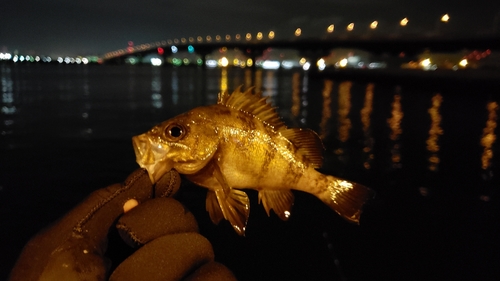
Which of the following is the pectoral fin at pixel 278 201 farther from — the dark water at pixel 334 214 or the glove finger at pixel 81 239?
the dark water at pixel 334 214

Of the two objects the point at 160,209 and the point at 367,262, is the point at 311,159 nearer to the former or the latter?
the point at 160,209

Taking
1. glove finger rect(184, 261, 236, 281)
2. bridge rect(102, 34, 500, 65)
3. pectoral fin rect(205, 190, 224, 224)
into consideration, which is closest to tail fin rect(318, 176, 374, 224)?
pectoral fin rect(205, 190, 224, 224)

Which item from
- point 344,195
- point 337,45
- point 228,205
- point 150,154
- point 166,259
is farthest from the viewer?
point 337,45

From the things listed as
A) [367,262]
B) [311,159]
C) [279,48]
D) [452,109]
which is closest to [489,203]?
[367,262]

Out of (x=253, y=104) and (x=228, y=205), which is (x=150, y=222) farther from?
(x=253, y=104)

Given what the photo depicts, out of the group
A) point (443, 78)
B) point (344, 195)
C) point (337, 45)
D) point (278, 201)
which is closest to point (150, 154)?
point (278, 201)

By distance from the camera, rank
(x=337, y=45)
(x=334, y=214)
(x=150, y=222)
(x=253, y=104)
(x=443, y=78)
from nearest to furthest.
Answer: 1. (x=253, y=104)
2. (x=150, y=222)
3. (x=334, y=214)
4. (x=443, y=78)
5. (x=337, y=45)

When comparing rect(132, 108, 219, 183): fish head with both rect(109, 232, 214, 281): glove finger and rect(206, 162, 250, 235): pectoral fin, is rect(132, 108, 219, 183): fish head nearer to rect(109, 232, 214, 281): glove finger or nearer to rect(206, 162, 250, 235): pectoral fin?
rect(206, 162, 250, 235): pectoral fin

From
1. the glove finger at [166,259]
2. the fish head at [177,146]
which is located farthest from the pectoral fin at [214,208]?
the glove finger at [166,259]
